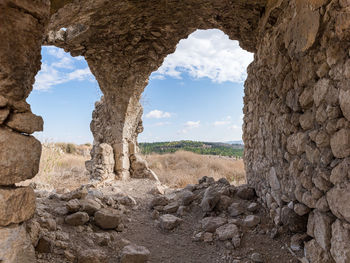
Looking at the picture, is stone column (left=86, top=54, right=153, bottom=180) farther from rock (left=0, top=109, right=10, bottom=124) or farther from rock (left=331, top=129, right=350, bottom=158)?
rock (left=331, top=129, right=350, bottom=158)

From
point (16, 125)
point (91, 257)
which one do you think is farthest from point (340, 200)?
point (16, 125)

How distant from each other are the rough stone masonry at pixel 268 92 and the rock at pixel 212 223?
58 centimetres

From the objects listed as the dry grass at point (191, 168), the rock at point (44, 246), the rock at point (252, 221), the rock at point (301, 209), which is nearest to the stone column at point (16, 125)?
the rock at point (44, 246)

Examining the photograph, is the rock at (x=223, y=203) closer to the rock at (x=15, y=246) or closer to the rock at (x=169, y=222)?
the rock at (x=169, y=222)

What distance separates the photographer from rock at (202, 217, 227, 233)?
3.02m

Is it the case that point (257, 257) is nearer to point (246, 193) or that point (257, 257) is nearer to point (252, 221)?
point (252, 221)

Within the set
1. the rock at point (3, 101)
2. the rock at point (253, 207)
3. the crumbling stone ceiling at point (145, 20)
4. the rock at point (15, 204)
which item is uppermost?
the crumbling stone ceiling at point (145, 20)

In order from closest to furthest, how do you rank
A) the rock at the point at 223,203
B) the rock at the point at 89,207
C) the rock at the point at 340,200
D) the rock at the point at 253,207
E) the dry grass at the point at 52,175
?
the rock at the point at 340,200
the rock at the point at 89,207
the rock at the point at 253,207
the rock at the point at 223,203
the dry grass at the point at 52,175

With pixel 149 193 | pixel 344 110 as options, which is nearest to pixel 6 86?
pixel 344 110

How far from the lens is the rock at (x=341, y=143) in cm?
161

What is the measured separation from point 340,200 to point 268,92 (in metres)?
1.71

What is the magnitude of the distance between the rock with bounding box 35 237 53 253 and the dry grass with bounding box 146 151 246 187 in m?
5.98

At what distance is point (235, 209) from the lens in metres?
3.27

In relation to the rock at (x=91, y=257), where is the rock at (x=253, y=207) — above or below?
above
